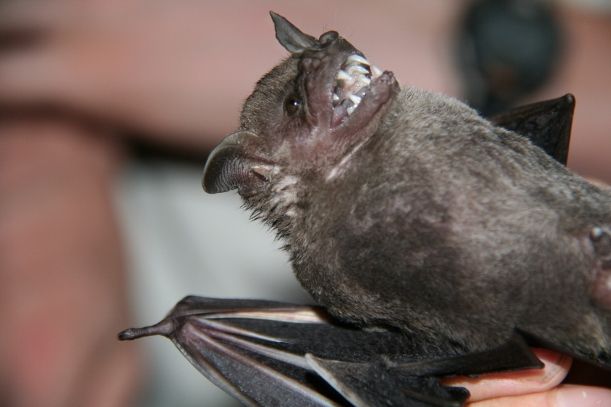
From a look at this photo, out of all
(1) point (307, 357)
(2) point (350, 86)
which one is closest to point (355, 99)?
(2) point (350, 86)

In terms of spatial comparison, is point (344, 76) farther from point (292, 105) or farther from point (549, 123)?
point (549, 123)

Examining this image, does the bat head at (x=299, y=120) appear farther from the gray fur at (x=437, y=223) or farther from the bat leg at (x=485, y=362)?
the bat leg at (x=485, y=362)

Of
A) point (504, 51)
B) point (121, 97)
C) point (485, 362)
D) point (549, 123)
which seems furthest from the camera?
point (121, 97)

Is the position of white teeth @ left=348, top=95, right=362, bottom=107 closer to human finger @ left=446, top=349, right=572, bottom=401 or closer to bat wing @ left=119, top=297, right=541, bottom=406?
bat wing @ left=119, top=297, right=541, bottom=406

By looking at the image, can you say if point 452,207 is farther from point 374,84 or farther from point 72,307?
point 72,307

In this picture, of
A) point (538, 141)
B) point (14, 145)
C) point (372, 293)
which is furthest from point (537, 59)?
point (14, 145)

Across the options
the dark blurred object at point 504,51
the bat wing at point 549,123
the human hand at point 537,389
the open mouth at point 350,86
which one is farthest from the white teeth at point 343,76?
the dark blurred object at point 504,51

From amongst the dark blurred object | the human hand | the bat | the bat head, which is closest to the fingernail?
the human hand
